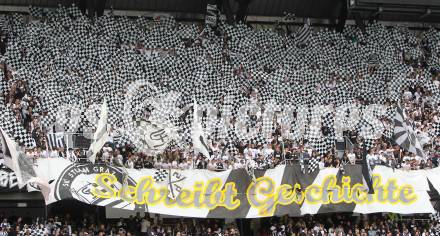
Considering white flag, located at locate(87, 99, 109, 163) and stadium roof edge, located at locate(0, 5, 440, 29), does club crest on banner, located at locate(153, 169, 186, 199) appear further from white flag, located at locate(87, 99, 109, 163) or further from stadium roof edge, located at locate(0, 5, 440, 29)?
stadium roof edge, located at locate(0, 5, 440, 29)

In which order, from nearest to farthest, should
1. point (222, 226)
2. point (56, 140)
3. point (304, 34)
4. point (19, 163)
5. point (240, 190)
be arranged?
point (19, 163) → point (56, 140) → point (240, 190) → point (222, 226) → point (304, 34)

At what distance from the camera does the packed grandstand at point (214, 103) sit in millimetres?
38844

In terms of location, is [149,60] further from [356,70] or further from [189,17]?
[356,70]

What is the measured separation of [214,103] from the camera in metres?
45.1

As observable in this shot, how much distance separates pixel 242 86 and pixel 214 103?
8.81ft

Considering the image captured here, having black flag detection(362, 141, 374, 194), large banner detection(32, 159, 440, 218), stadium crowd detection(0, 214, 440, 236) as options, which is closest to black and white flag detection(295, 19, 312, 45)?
large banner detection(32, 159, 440, 218)

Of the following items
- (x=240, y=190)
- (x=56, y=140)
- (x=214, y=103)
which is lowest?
(x=240, y=190)

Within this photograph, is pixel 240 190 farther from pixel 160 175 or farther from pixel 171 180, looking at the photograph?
pixel 160 175

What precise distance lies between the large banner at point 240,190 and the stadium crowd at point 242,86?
2.31ft

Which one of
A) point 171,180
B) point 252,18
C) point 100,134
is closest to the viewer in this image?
point 100,134

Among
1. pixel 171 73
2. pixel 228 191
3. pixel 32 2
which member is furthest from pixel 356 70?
pixel 32 2

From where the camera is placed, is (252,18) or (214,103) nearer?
(214,103)

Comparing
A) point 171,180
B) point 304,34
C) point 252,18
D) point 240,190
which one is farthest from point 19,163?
point 252,18

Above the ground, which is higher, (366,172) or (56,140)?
(56,140)
